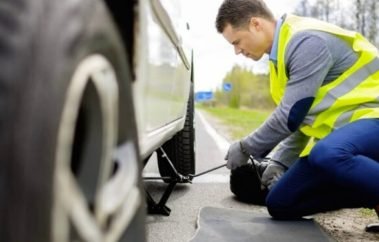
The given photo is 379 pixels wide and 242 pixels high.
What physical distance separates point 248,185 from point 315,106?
0.96 metres

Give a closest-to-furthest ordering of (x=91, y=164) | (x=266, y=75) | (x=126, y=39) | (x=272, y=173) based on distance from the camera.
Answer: (x=91, y=164) → (x=126, y=39) → (x=272, y=173) → (x=266, y=75)

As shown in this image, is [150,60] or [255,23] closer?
[150,60]

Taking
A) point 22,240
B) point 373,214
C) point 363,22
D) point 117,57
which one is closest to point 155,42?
point 117,57

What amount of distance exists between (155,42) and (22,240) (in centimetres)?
95

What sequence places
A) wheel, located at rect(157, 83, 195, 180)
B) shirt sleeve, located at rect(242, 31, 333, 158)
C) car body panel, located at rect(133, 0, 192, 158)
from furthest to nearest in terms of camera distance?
wheel, located at rect(157, 83, 195, 180), shirt sleeve, located at rect(242, 31, 333, 158), car body panel, located at rect(133, 0, 192, 158)

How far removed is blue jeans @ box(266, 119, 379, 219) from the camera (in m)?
2.71

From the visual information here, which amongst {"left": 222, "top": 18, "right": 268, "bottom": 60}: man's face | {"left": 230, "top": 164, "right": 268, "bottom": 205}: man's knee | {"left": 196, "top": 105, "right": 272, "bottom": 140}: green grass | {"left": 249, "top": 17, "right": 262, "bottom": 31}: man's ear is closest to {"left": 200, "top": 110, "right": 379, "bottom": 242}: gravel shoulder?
{"left": 230, "top": 164, "right": 268, "bottom": 205}: man's knee

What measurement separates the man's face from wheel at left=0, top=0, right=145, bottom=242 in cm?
230

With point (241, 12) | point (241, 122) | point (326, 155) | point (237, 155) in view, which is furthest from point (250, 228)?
point (241, 122)

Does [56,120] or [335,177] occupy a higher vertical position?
[56,120]

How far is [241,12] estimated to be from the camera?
124 inches

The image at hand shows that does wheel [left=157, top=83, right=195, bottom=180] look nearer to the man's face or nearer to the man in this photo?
the man

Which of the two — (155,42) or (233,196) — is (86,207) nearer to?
(155,42)

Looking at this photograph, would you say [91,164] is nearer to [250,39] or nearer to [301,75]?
[301,75]
